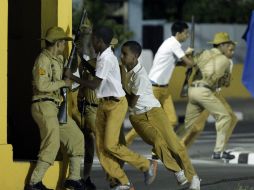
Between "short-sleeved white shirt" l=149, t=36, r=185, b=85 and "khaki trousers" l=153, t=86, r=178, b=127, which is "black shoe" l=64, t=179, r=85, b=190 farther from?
"short-sleeved white shirt" l=149, t=36, r=185, b=85

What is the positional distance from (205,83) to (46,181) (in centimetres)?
453

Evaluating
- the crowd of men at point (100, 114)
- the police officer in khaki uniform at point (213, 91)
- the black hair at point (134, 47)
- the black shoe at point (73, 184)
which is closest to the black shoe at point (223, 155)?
the police officer in khaki uniform at point (213, 91)

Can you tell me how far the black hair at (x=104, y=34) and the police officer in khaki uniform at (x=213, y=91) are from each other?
4.00 meters

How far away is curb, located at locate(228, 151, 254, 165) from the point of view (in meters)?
15.1

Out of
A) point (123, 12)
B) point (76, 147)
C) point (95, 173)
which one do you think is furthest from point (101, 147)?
point (123, 12)

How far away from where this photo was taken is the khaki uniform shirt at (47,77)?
10.6 meters

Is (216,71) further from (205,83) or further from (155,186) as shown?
(155,186)

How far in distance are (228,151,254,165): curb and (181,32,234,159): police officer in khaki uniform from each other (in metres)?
0.07

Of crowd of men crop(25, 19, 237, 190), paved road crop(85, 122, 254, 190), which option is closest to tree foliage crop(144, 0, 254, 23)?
paved road crop(85, 122, 254, 190)

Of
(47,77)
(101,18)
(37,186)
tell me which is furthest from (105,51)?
(101,18)

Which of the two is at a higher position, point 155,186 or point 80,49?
point 80,49

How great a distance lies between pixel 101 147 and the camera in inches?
440

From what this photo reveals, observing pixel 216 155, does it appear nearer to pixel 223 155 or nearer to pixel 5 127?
pixel 223 155

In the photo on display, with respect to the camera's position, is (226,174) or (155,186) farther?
(226,174)
